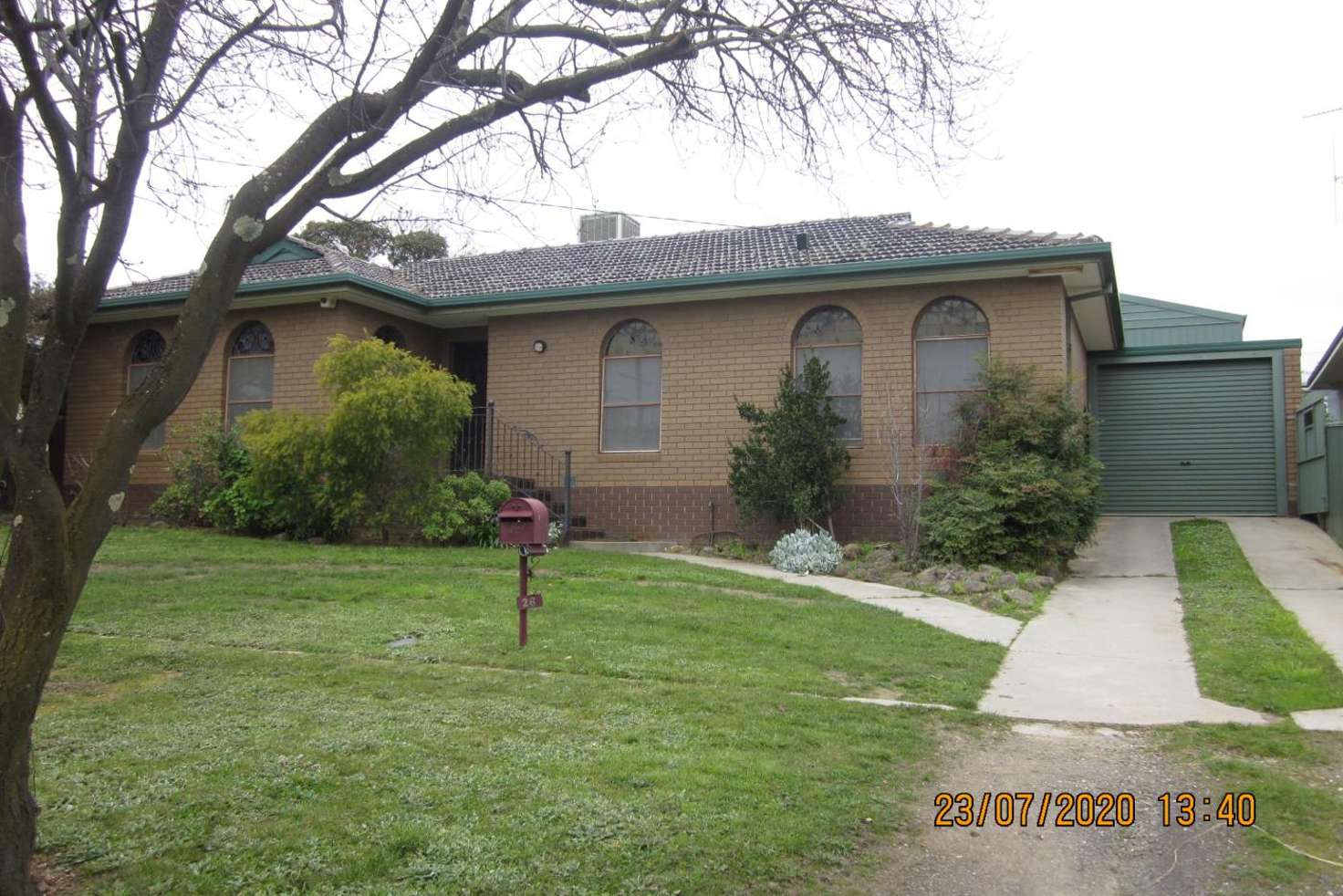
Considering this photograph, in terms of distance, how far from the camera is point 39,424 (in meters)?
3.58

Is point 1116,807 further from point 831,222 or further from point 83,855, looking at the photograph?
point 831,222

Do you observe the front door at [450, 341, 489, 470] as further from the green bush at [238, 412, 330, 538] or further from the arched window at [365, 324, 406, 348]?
the green bush at [238, 412, 330, 538]

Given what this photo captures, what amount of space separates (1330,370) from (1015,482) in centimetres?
812

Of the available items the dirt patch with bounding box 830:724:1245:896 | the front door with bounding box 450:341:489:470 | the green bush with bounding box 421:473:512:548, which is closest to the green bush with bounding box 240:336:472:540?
the green bush with bounding box 421:473:512:548

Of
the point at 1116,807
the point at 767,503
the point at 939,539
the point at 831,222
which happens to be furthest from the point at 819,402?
the point at 1116,807

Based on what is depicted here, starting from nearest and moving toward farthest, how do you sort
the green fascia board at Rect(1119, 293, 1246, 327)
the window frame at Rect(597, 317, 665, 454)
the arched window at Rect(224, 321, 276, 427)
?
the window frame at Rect(597, 317, 665, 454), the arched window at Rect(224, 321, 276, 427), the green fascia board at Rect(1119, 293, 1246, 327)

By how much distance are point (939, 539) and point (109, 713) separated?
923 centimetres

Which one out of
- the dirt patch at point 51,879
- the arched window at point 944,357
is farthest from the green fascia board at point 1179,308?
the dirt patch at point 51,879

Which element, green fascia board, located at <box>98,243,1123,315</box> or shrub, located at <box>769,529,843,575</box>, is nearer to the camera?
shrub, located at <box>769,529,843,575</box>

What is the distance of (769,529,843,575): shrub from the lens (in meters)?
12.9

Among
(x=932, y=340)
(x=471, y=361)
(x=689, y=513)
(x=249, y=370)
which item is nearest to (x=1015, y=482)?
(x=932, y=340)

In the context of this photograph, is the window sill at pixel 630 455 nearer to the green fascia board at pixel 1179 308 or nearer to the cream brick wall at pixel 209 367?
the cream brick wall at pixel 209 367

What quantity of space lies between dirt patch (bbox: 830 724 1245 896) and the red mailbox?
3.46 meters

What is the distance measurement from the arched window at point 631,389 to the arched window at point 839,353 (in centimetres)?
230
